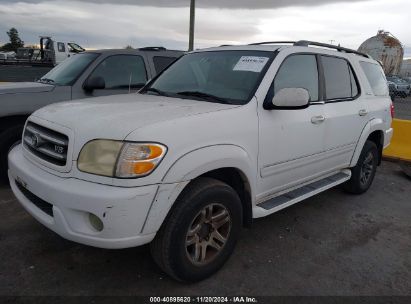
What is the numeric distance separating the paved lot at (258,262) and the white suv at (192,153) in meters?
0.30

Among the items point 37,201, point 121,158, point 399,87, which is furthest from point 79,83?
point 399,87

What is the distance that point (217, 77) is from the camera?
342 cm

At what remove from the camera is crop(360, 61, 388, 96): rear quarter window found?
4785mm

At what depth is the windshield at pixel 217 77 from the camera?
3172 mm

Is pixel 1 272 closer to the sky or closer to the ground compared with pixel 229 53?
closer to the ground

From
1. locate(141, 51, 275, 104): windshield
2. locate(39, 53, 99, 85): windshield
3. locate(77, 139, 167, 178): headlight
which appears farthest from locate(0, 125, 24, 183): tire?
locate(77, 139, 167, 178): headlight

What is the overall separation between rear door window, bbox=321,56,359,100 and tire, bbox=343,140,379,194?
836 millimetres

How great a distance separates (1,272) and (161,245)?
1.32m

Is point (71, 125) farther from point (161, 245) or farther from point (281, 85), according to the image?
point (281, 85)

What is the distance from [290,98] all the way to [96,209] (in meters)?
1.74

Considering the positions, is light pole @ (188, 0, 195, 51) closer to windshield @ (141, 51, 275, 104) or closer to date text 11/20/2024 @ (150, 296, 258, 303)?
windshield @ (141, 51, 275, 104)

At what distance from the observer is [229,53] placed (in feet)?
12.0

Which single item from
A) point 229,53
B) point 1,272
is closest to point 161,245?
point 1,272

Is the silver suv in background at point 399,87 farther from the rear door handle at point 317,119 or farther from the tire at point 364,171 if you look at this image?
the rear door handle at point 317,119
